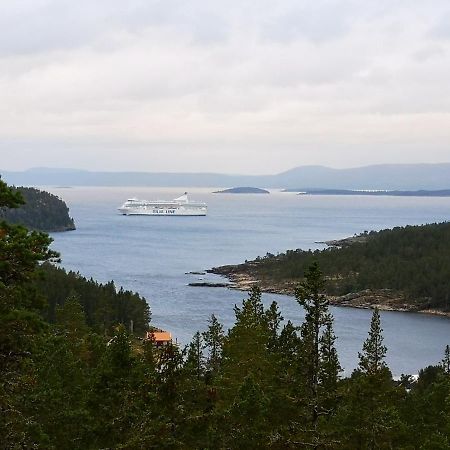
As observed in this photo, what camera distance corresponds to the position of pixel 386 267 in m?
131

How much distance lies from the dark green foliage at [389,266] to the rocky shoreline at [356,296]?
139 cm

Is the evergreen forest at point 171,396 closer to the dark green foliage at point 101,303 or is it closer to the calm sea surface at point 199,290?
the calm sea surface at point 199,290

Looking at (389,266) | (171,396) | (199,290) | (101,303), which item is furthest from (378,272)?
(171,396)

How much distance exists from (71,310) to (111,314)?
110 ft

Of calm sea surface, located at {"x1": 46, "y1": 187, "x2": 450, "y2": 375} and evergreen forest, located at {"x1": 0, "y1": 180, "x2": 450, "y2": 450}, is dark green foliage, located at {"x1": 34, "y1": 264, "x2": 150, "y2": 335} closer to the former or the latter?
calm sea surface, located at {"x1": 46, "y1": 187, "x2": 450, "y2": 375}

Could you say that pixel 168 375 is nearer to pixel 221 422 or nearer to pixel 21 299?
pixel 221 422

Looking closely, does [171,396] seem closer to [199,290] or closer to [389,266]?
[199,290]

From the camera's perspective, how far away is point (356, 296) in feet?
374

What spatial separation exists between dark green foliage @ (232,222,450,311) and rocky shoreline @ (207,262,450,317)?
1391 millimetres

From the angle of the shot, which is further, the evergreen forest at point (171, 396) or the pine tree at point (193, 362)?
the pine tree at point (193, 362)

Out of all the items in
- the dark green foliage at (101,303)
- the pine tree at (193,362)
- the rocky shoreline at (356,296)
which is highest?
the pine tree at (193,362)

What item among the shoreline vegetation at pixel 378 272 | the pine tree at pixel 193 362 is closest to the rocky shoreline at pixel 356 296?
the shoreline vegetation at pixel 378 272

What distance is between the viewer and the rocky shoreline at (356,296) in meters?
107

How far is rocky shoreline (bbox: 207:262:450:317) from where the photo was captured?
107 m
